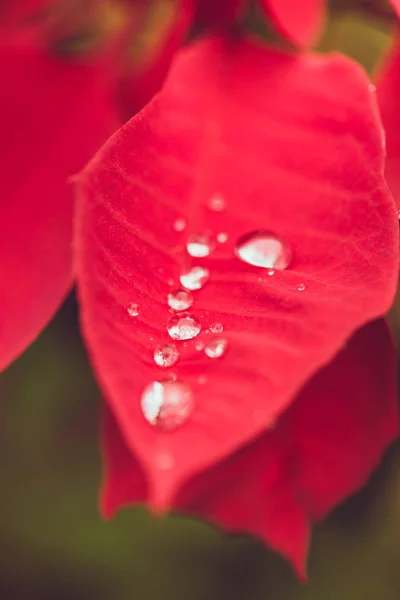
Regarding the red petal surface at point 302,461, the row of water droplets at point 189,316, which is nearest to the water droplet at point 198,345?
the row of water droplets at point 189,316

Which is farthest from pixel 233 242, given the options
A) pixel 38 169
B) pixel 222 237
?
pixel 38 169

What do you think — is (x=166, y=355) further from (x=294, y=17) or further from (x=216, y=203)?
(x=294, y=17)

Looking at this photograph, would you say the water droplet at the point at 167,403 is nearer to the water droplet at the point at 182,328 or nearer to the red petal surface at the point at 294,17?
the water droplet at the point at 182,328

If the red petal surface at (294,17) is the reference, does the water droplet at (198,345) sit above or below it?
below

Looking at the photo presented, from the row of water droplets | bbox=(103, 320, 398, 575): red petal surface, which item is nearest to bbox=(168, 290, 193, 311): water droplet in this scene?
the row of water droplets

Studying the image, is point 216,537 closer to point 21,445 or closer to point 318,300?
point 21,445
